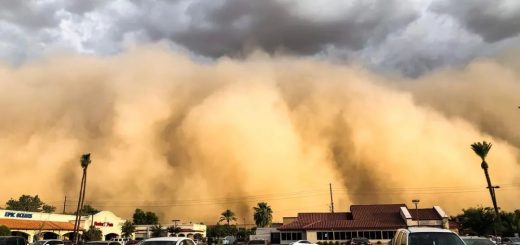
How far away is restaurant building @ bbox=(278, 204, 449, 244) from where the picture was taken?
73.1m

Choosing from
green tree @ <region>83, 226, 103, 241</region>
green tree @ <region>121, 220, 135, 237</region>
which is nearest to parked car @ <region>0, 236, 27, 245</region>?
green tree @ <region>83, 226, 103, 241</region>

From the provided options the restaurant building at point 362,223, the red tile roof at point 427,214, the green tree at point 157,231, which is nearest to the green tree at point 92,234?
the green tree at point 157,231

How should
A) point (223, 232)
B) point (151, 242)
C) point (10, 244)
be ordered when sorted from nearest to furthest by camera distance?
point (151, 242), point (10, 244), point (223, 232)

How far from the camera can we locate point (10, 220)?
2724 inches

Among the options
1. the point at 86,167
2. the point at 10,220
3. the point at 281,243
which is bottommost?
the point at 281,243

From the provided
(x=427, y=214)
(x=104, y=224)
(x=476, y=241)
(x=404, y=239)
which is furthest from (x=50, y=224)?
(x=404, y=239)

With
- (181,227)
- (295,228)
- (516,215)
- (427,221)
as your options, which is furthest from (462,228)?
(181,227)

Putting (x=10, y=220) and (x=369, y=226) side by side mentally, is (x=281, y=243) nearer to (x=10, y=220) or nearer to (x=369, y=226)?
(x=369, y=226)

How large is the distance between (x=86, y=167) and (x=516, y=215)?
8137 cm

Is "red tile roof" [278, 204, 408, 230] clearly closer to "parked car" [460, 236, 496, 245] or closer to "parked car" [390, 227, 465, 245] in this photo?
"parked car" [460, 236, 496, 245]

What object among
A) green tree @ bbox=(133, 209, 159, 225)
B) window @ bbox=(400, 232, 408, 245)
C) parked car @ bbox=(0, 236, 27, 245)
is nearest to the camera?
window @ bbox=(400, 232, 408, 245)

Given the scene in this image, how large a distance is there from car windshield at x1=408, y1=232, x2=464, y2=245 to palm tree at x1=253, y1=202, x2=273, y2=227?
11044 cm

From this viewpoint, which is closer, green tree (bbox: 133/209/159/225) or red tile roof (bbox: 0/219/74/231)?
red tile roof (bbox: 0/219/74/231)

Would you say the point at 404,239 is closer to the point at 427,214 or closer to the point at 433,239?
the point at 433,239
